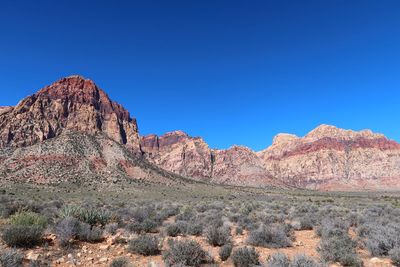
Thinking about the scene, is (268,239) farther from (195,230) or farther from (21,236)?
(21,236)

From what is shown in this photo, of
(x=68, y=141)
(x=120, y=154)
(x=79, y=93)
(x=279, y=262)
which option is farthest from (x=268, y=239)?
(x=79, y=93)

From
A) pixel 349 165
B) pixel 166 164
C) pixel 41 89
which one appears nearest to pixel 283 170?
pixel 349 165

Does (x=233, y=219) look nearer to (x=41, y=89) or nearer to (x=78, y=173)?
(x=78, y=173)

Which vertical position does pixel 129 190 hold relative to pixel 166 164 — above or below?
below

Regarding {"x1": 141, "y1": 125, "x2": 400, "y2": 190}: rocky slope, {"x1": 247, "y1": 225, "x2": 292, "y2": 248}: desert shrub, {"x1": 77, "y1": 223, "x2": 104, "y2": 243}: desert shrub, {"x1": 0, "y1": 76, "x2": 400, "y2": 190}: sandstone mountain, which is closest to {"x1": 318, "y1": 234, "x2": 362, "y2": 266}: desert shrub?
{"x1": 247, "y1": 225, "x2": 292, "y2": 248}: desert shrub

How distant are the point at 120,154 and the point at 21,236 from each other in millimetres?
88956

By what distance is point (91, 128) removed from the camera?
10950cm

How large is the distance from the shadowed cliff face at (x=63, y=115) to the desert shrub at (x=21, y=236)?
311 feet

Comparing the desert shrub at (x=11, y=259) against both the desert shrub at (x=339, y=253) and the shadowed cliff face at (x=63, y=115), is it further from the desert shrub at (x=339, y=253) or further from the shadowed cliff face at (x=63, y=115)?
the shadowed cliff face at (x=63, y=115)

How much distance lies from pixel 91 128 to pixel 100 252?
10532cm

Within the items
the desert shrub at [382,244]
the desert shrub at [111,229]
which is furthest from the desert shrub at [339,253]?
the desert shrub at [111,229]

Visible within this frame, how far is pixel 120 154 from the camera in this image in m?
96.3

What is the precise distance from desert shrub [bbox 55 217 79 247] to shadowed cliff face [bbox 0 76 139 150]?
9421 centimetres

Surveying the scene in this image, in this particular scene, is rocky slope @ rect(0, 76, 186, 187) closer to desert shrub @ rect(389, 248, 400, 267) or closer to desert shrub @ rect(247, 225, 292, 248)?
desert shrub @ rect(247, 225, 292, 248)
